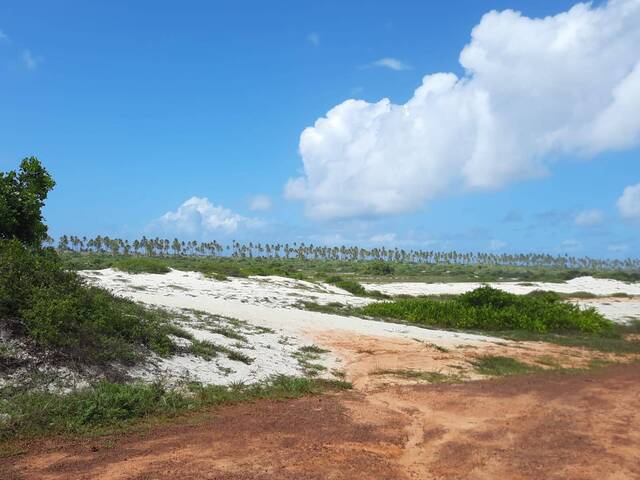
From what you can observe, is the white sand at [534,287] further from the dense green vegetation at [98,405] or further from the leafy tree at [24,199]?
the dense green vegetation at [98,405]

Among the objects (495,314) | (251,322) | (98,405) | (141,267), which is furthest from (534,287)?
(98,405)

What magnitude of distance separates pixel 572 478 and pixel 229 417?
5.58 m

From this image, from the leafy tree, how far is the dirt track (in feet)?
29.8

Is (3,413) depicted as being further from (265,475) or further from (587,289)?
(587,289)

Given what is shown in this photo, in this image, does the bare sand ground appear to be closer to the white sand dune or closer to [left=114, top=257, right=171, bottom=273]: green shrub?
the white sand dune

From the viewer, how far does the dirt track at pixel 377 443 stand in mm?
6719

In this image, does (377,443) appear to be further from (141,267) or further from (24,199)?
(141,267)

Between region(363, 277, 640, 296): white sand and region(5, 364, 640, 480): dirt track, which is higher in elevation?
region(363, 277, 640, 296): white sand

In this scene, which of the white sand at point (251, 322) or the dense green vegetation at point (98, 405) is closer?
the dense green vegetation at point (98, 405)

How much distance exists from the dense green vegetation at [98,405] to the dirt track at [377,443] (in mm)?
495

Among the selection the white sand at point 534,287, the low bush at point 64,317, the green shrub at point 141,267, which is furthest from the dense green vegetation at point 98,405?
the white sand at point 534,287

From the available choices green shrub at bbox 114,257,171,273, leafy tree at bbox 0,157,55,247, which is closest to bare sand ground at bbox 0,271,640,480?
leafy tree at bbox 0,157,55,247

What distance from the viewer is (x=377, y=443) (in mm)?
8039

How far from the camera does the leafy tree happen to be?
1437 cm
